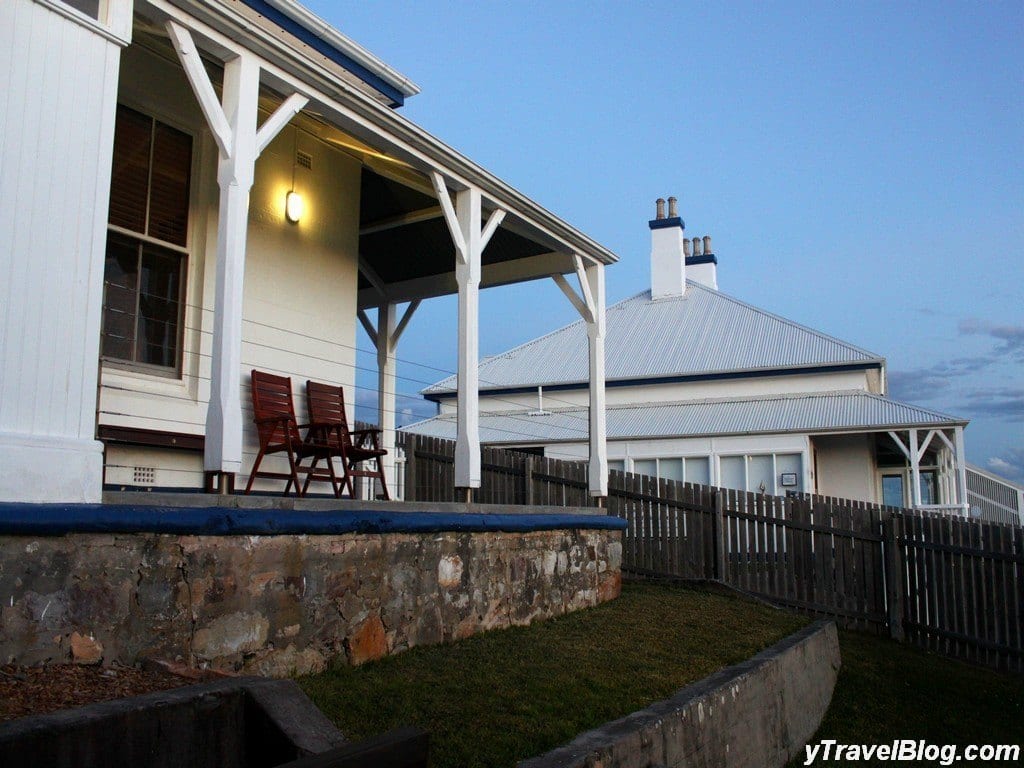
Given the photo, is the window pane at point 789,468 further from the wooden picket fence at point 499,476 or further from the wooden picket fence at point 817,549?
the wooden picket fence at point 499,476

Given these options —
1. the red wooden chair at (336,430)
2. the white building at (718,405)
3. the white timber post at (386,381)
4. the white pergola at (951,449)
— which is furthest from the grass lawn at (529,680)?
the white pergola at (951,449)

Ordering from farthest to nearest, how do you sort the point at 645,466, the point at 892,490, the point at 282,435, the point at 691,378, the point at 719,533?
1. the point at 892,490
2. the point at 691,378
3. the point at 645,466
4. the point at 719,533
5. the point at 282,435

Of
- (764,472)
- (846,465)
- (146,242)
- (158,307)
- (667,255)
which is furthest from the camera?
(667,255)

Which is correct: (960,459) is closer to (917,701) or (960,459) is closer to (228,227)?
(917,701)

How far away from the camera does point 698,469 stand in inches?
807

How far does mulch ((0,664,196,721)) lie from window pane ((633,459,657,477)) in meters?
17.7

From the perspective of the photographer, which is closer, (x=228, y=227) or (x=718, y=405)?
(x=228, y=227)

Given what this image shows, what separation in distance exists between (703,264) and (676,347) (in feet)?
22.3

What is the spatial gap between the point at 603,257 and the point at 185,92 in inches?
179

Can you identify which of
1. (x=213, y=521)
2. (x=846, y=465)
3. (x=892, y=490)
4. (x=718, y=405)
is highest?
(x=718, y=405)

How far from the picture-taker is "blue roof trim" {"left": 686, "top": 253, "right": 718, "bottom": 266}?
30233 mm

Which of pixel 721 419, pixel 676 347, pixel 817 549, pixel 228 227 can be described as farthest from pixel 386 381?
pixel 676 347

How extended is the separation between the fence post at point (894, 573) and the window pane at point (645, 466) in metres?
10.1

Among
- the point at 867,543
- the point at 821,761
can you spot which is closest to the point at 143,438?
the point at 821,761
